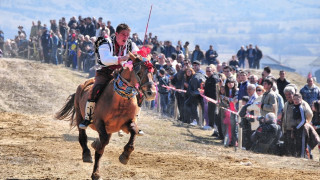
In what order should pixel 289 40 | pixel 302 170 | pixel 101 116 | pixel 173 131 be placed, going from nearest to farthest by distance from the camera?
pixel 101 116
pixel 302 170
pixel 173 131
pixel 289 40

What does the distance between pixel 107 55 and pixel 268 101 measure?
559 cm

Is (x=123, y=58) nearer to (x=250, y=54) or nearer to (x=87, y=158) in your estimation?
(x=87, y=158)

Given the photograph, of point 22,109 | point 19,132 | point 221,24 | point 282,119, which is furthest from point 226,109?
point 221,24

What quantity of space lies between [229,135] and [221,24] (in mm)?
105475

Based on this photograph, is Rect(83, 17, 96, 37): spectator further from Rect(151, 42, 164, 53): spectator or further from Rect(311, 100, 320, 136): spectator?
Rect(311, 100, 320, 136): spectator

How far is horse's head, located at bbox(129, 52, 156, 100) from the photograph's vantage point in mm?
7711

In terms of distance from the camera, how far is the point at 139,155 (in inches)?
453

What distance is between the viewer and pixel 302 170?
1027 cm

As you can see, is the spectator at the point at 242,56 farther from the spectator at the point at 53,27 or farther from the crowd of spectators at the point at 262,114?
the crowd of spectators at the point at 262,114

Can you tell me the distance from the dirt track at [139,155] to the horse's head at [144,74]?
2113mm

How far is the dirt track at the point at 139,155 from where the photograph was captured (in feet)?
31.4

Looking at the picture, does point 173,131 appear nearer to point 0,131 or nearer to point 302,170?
point 0,131

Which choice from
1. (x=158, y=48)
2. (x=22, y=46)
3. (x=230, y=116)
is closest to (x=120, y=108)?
(x=230, y=116)

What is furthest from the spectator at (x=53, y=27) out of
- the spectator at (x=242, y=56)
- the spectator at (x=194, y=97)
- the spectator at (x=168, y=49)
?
the spectator at (x=194, y=97)
